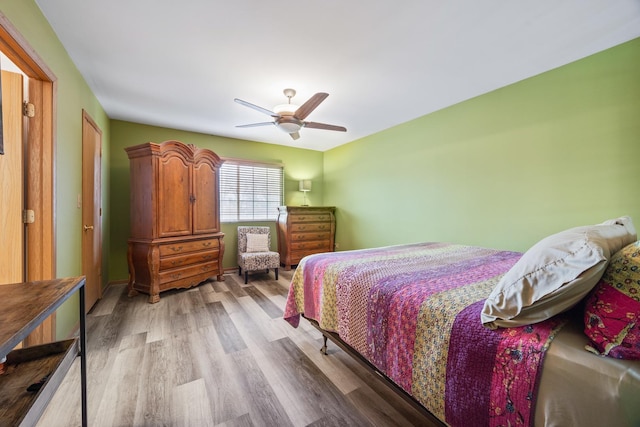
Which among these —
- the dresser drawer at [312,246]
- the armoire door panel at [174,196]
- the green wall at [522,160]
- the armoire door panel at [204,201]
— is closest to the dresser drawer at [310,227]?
the dresser drawer at [312,246]

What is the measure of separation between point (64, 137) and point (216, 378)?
7.71 feet

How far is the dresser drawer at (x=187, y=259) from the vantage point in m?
3.21

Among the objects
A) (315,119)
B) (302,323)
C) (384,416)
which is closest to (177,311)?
(302,323)

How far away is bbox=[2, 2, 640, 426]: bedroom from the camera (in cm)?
208

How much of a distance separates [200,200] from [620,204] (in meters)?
4.66

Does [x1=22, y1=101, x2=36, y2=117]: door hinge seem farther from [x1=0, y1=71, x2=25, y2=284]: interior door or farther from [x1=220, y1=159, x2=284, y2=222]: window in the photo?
[x1=220, y1=159, x2=284, y2=222]: window

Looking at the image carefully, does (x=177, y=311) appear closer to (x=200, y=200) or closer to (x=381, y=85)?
(x=200, y=200)

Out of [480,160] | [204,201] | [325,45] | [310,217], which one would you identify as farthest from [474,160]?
[204,201]

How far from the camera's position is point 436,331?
110cm

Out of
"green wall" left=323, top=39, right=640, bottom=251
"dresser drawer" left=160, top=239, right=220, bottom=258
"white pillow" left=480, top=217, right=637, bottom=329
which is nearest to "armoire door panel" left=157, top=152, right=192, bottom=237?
"dresser drawer" left=160, top=239, right=220, bottom=258

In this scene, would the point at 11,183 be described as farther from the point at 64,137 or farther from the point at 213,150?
the point at 213,150

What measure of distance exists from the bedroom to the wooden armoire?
2.25 feet

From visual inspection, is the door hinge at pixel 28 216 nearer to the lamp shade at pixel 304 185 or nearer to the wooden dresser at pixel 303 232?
the wooden dresser at pixel 303 232

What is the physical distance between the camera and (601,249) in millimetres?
854
